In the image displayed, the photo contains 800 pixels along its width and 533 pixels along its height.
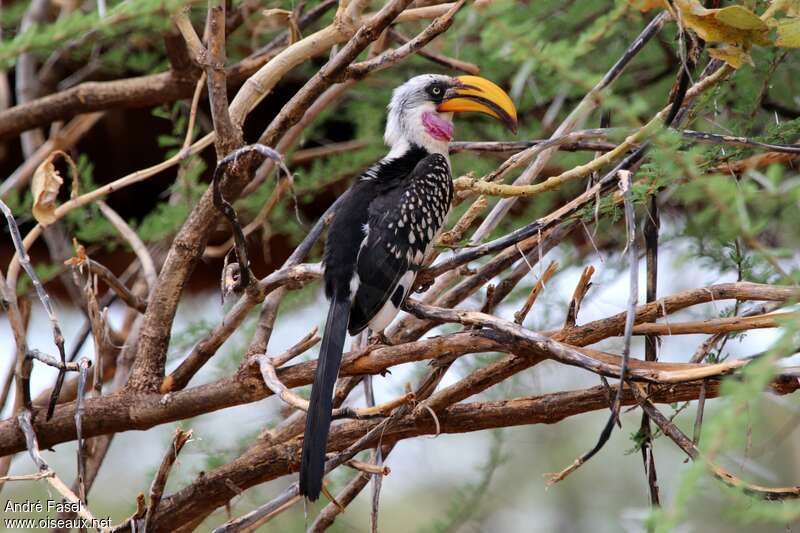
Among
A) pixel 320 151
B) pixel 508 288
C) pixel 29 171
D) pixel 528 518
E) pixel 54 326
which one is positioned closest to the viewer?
pixel 54 326

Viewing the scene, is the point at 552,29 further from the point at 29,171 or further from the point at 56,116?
the point at 29,171

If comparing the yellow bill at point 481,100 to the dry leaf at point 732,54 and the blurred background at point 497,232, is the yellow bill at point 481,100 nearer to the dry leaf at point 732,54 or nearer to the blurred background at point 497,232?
the blurred background at point 497,232

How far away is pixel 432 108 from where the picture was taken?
102 inches

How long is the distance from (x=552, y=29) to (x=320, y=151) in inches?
34.6

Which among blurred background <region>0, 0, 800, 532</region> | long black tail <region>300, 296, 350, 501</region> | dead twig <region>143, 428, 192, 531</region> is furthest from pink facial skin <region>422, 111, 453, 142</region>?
dead twig <region>143, 428, 192, 531</region>

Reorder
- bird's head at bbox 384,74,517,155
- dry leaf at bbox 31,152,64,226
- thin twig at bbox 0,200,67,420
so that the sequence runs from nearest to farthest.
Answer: thin twig at bbox 0,200,67,420
dry leaf at bbox 31,152,64,226
bird's head at bbox 384,74,517,155

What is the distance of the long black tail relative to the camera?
161 cm

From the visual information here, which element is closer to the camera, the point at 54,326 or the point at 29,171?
the point at 54,326

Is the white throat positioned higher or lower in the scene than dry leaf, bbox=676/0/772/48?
higher

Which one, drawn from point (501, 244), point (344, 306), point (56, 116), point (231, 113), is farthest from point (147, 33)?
point (501, 244)

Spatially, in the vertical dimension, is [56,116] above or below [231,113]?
above

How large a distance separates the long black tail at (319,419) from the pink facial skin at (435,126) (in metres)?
0.93

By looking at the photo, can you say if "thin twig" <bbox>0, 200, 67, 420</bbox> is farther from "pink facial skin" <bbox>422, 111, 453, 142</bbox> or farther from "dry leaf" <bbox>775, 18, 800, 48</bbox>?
"dry leaf" <bbox>775, 18, 800, 48</bbox>

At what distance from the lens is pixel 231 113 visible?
193 cm
